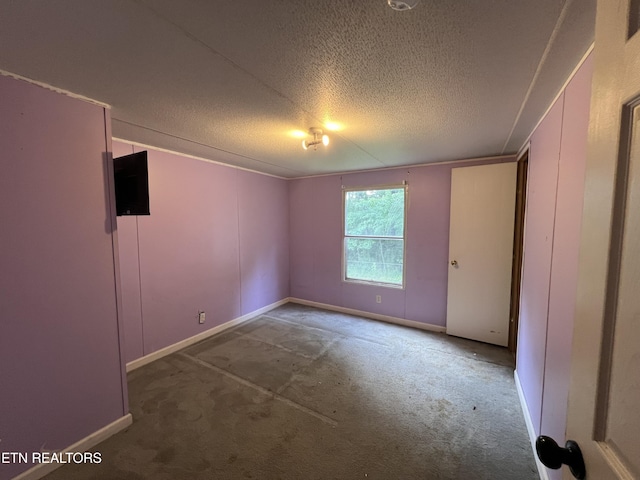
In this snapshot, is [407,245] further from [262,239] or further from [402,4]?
[402,4]

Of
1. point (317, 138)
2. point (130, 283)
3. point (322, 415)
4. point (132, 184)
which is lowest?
point (322, 415)

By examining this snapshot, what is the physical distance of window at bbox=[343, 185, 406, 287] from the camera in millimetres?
3949

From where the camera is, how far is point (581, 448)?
2.02ft

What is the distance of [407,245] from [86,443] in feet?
12.2

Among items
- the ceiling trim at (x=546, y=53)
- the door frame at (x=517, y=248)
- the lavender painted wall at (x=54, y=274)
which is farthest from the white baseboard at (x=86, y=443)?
the door frame at (x=517, y=248)

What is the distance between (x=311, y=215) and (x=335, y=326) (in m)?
1.88

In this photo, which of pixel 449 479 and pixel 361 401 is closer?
pixel 449 479

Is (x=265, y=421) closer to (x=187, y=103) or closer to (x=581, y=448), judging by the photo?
(x=581, y=448)

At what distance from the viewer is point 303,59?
130 centimetres

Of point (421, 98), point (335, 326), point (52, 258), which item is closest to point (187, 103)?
point (52, 258)

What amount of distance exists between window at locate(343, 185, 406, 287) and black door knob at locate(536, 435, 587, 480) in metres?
3.34

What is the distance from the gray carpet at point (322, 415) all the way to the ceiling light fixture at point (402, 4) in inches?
91.8

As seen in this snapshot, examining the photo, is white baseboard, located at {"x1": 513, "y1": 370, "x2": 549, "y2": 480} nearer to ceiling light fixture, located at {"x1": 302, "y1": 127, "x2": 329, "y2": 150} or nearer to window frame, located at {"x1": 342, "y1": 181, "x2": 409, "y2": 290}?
window frame, located at {"x1": 342, "y1": 181, "x2": 409, "y2": 290}

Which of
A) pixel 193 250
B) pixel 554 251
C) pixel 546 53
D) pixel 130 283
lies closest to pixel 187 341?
pixel 130 283
